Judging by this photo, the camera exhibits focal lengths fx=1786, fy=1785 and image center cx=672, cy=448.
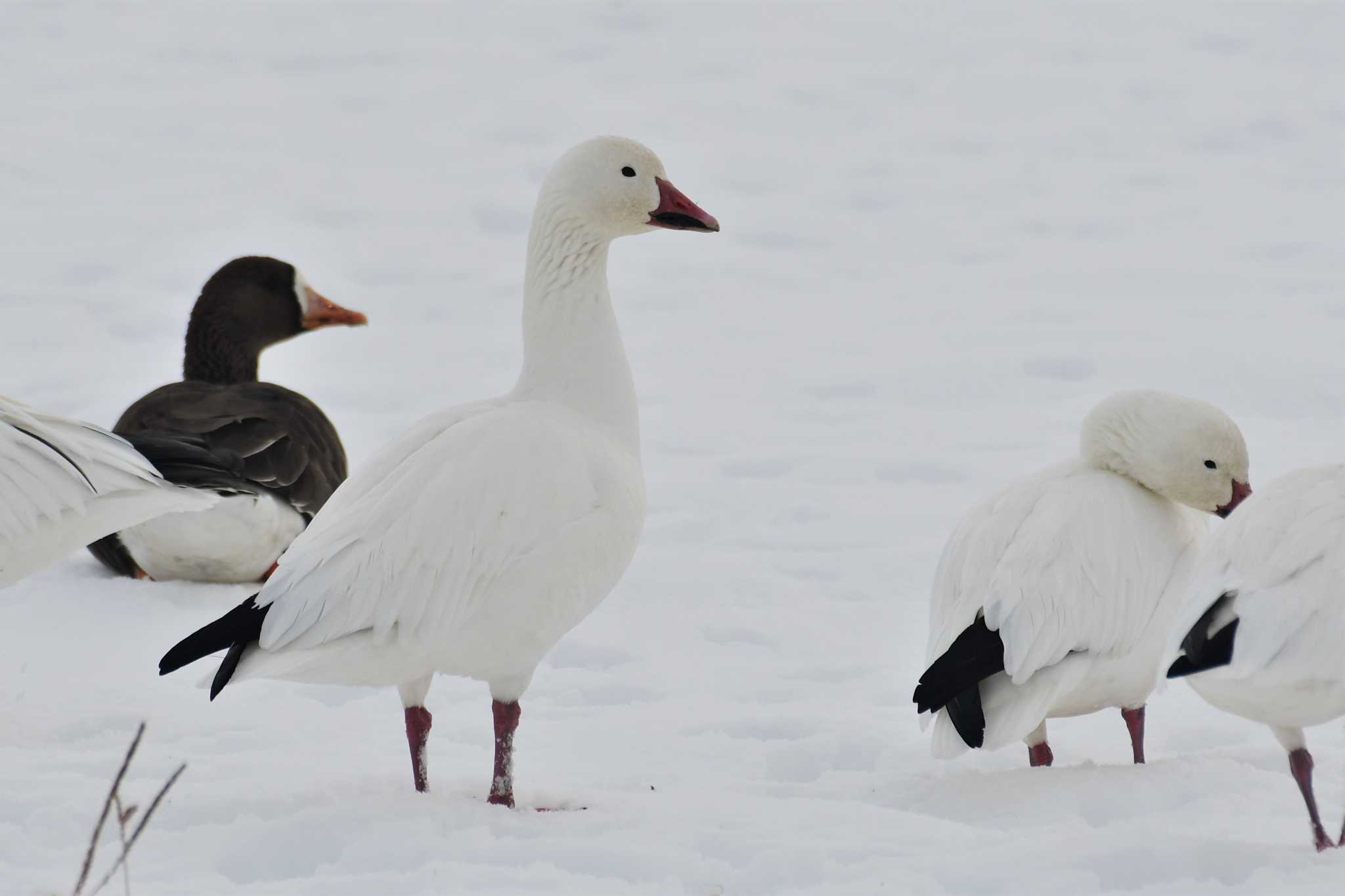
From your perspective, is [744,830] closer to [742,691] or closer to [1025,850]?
[1025,850]

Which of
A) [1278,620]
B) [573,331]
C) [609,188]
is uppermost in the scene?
[609,188]

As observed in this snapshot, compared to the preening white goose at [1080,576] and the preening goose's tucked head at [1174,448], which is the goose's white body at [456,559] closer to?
the preening white goose at [1080,576]

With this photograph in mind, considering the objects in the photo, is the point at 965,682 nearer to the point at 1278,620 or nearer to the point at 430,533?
the point at 1278,620

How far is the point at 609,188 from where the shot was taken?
5285 millimetres

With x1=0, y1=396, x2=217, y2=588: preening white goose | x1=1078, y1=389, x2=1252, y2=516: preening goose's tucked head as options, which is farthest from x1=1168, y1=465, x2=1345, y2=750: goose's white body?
x1=0, y1=396, x2=217, y2=588: preening white goose

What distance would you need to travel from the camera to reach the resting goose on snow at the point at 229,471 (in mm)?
6875

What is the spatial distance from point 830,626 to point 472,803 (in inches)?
96.3

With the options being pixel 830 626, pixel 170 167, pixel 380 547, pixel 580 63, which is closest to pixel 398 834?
pixel 380 547

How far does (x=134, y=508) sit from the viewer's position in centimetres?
570

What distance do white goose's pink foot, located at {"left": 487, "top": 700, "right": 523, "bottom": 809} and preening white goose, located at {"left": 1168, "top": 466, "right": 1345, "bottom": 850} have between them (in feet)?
5.52

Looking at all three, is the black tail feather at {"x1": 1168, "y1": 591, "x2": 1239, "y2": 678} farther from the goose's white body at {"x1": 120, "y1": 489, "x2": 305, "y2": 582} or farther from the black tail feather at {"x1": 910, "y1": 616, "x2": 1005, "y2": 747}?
the goose's white body at {"x1": 120, "y1": 489, "x2": 305, "y2": 582}

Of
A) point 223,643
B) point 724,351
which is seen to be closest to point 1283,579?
point 223,643

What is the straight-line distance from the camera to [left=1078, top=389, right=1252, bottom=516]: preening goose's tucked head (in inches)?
202

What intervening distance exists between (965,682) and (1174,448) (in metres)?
1.13
